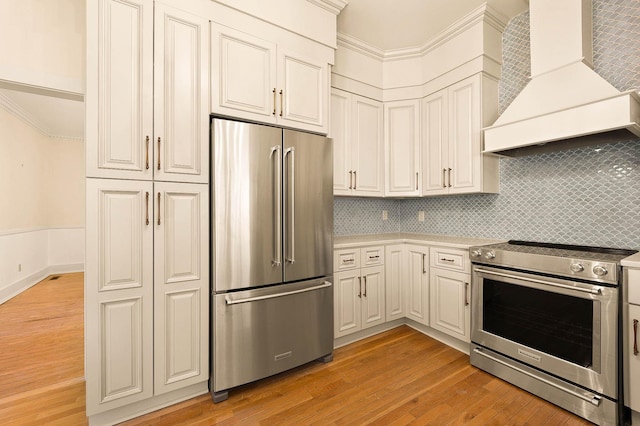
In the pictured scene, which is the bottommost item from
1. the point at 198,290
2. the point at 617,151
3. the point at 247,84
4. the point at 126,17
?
the point at 198,290

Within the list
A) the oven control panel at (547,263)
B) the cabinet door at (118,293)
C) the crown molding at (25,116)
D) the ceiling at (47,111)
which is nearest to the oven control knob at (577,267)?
the oven control panel at (547,263)

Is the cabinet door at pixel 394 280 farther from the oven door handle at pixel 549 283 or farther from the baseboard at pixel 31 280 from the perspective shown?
the baseboard at pixel 31 280

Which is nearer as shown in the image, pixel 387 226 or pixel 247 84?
pixel 247 84

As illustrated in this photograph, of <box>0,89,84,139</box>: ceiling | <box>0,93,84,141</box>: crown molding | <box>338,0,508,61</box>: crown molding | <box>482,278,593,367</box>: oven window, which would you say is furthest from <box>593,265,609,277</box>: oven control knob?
<box>0,93,84,141</box>: crown molding

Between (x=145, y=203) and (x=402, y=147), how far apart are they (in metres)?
2.60

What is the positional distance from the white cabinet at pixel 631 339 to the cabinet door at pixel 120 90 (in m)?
2.93

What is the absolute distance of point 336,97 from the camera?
2914mm

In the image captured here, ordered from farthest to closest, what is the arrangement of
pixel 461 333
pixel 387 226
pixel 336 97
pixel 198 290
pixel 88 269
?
pixel 387 226 < pixel 336 97 < pixel 461 333 < pixel 198 290 < pixel 88 269

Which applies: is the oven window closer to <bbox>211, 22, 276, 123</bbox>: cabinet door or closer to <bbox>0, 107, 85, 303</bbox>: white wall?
<bbox>211, 22, 276, 123</bbox>: cabinet door

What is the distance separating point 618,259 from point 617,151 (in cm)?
91

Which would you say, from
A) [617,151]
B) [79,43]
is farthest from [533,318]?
[79,43]

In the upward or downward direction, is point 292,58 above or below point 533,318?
above

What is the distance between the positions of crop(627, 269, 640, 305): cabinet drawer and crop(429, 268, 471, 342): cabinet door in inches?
40.0

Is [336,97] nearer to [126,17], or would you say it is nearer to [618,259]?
[126,17]
